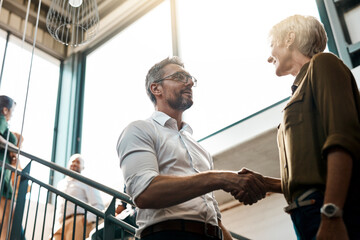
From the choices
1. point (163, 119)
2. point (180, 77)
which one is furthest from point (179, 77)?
point (163, 119)

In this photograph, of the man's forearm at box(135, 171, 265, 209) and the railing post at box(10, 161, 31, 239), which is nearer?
the man's forearm at box(135, 171, 265, 209)

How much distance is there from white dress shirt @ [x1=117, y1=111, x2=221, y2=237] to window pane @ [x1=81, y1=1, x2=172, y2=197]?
5.49m

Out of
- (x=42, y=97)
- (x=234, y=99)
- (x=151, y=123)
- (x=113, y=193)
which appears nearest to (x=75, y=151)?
(x=42, y=97)

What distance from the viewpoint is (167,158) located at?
2078mm

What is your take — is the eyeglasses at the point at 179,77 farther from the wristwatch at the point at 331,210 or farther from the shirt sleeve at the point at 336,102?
the wristwatch at the point at 331,210

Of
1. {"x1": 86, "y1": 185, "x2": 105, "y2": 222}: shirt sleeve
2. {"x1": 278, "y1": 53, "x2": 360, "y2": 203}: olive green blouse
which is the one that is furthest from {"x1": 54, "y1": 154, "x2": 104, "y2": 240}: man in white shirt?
{"x1": 278, "y1": 53, "x2": 360, "y2": 203}: olive green blouse

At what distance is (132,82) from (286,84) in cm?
330

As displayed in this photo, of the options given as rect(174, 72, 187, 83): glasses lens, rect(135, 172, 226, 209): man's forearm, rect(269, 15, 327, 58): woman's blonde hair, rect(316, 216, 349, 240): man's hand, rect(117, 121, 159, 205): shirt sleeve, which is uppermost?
rect(174, 72, 187, 83): glasses lens

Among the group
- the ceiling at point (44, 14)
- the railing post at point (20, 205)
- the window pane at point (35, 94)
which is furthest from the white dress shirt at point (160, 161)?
the ceiling at point (44, 14)

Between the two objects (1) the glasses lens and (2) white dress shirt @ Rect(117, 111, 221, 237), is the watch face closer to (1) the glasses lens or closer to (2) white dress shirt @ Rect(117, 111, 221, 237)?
(2) white dress shirt @ Rect(117, 111, 221, 237)

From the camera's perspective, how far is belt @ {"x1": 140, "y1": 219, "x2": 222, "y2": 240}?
186cm

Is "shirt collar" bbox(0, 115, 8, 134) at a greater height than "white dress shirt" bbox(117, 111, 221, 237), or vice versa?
"shirt collar" bbox(0, 115, 8, 134)

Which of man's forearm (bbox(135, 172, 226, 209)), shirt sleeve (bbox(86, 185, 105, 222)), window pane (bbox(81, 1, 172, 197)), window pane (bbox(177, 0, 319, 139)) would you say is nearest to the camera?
man's forearm (bbox(135, 172, 226, 209))

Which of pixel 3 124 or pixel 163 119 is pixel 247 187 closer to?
pixel 163 119
